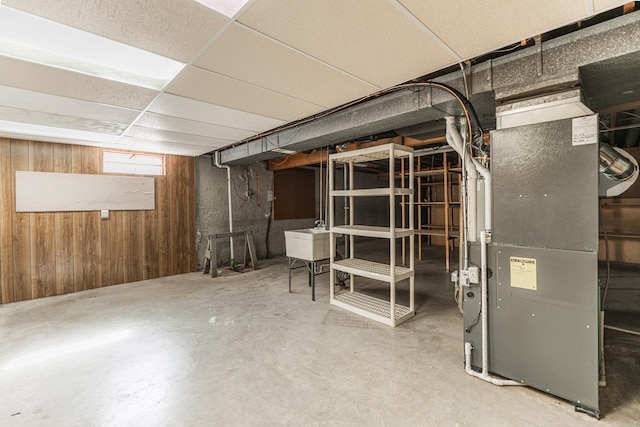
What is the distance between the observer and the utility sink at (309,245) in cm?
346

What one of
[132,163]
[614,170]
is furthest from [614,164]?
[132,163]

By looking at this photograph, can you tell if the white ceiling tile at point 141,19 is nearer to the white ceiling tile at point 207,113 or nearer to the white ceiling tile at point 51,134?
the white ceiling tile at point 207,113

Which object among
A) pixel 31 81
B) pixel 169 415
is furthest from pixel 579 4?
pixel 31 81

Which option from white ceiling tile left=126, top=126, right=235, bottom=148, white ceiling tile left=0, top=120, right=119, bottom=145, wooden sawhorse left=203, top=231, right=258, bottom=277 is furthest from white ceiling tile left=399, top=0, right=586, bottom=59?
wooden sawhorse left=203, top=231, right=258, bottom=277

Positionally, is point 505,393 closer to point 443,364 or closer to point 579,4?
point 443,364

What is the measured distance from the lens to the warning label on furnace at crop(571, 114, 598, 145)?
153 cm

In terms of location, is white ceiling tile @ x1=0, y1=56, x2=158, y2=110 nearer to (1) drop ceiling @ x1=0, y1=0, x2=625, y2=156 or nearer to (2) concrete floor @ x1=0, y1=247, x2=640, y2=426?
(1) drop ceiling @ x1=0, y1=0, x2=625, y2=156

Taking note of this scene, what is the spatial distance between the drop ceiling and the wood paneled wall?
1206 mm

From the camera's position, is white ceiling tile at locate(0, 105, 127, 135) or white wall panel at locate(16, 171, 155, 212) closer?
white ceiling tile at locate(0, 105, 127, 135)

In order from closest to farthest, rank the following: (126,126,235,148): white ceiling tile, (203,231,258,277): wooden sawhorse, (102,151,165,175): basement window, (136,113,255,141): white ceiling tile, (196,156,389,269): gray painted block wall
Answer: (136,113,255,141): white ceiling tile → (126,126,235,148): white ceiling tile → (102,151,165,175): basement window → (203,231,258,277): wooden sawhorse → (196,156,389,269): gray painted block wall

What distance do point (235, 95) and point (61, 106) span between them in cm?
165

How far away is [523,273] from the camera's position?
178 centimetres

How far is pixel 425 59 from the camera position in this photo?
1853mm

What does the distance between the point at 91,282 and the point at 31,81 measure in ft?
10.6
